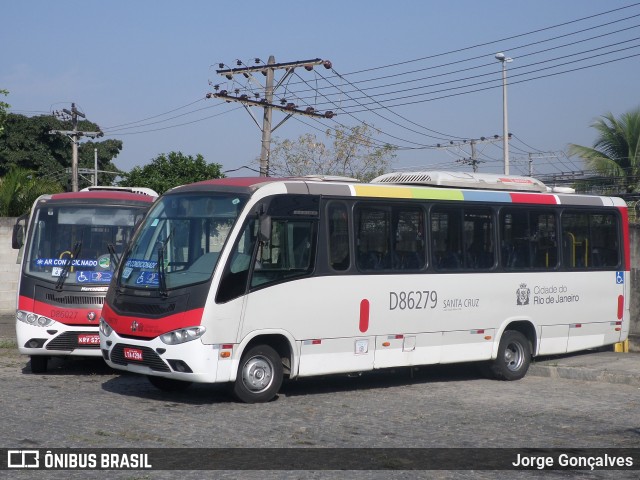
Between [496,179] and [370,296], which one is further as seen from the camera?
[496,179]

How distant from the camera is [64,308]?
47.0 ft

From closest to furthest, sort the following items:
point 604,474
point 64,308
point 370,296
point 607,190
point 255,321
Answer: point 604,474 → point 255,321 → point 370,296 → point 64,308 → point 607,190


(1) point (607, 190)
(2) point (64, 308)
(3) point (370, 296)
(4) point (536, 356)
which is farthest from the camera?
(1) point (607, 190)

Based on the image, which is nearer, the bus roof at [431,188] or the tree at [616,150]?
the bus roof at [431,188]

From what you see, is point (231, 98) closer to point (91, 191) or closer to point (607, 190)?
point (607, 190)

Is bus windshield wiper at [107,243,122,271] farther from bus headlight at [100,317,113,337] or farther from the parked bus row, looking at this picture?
bus headlight at [100,317,113,337]

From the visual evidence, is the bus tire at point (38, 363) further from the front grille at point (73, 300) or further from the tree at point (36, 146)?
the tree at point (36, 146)

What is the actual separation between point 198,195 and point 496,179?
5.41 meters

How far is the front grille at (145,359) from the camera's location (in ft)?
38.4

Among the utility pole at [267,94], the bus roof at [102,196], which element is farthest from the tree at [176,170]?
the bus roof at [102,196]

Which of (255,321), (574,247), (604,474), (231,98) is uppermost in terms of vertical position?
(231,98)

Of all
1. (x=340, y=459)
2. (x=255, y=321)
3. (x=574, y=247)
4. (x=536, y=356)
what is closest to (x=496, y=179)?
(x=574, y=247)

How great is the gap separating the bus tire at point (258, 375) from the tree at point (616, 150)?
19.5 metres

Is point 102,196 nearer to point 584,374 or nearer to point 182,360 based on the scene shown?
point 182,360
